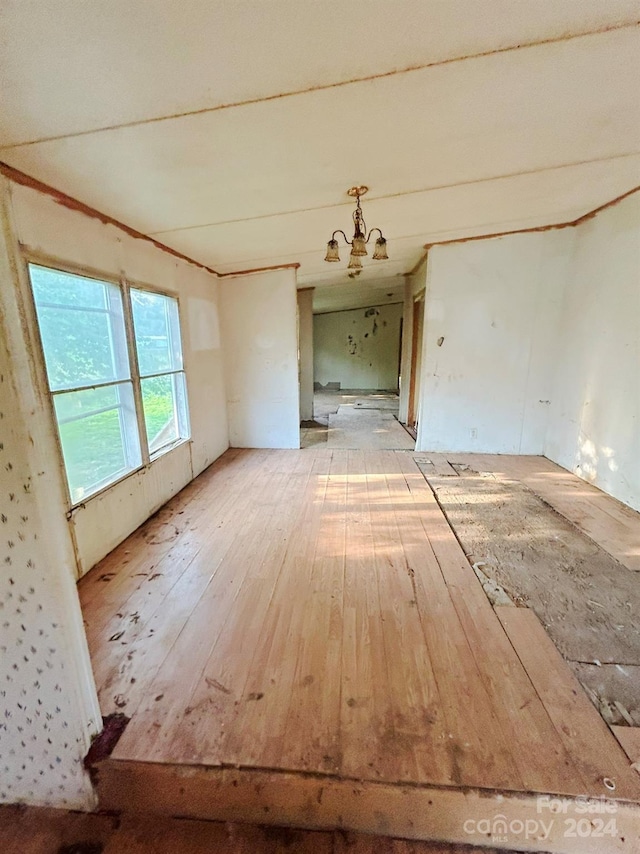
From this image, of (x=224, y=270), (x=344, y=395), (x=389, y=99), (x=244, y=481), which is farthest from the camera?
(x=344, y=395)

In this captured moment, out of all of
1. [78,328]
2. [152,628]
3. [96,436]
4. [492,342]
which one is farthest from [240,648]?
[492,342]

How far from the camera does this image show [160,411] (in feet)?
11.0

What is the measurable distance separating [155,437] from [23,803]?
2.43 metres

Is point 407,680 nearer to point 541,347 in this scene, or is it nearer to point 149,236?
point 149,236

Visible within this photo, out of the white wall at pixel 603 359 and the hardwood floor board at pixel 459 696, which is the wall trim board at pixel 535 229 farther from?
the hardwood floor board at pixel 459 696

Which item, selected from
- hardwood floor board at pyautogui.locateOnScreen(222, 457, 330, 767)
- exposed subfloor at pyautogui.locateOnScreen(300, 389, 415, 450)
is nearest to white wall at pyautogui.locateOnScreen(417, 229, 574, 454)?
exposed subfloor at pyautogui.locateOnScreen(300, 389, 415, 450)

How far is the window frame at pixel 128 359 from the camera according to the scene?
187cm

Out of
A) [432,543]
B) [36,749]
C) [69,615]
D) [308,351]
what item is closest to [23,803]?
[36,749]

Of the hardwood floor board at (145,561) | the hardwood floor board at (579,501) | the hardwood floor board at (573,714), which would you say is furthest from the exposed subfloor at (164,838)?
the hardwood floor board at (579,501)

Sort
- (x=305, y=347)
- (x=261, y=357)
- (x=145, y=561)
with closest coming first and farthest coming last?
(x=145, y=561) → (x=261, y=357) → (x=305, y=347)

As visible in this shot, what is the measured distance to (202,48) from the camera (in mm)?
1184

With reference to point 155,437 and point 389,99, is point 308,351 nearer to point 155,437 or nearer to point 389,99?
point 155,437

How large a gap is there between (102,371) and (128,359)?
26 cm

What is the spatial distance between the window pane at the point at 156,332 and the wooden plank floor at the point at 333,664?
1.41 metres
